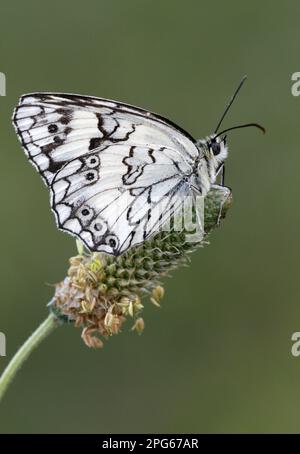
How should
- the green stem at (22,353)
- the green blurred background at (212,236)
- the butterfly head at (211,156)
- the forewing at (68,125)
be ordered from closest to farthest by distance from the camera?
the green stem at (22,353)
the forewing at (68,125)
the butterfly head at (211,156)
the green blurred background at (212,236)

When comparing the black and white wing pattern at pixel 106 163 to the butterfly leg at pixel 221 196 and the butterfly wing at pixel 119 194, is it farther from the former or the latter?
the butterfly leg at pixel 221 196

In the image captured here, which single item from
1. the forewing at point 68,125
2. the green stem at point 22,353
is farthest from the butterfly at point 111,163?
the green stem at point 22,353

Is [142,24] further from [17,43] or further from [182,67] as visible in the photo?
[17,43]

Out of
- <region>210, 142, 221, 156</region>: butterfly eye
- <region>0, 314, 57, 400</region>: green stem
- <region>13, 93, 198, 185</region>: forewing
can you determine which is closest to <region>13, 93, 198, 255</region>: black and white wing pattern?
<region>13, 93, 198, 185</region>: forewing

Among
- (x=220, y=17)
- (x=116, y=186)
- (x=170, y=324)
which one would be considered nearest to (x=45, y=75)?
(x=220, y=17)

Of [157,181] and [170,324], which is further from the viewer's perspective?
[170,324]

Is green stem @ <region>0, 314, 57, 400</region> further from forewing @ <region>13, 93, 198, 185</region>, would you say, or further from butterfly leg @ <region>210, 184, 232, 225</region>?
butterfly leg @ <region>210, 184, 232, 225</region>

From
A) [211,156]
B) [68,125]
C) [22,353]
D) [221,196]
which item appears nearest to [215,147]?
[211,156]
